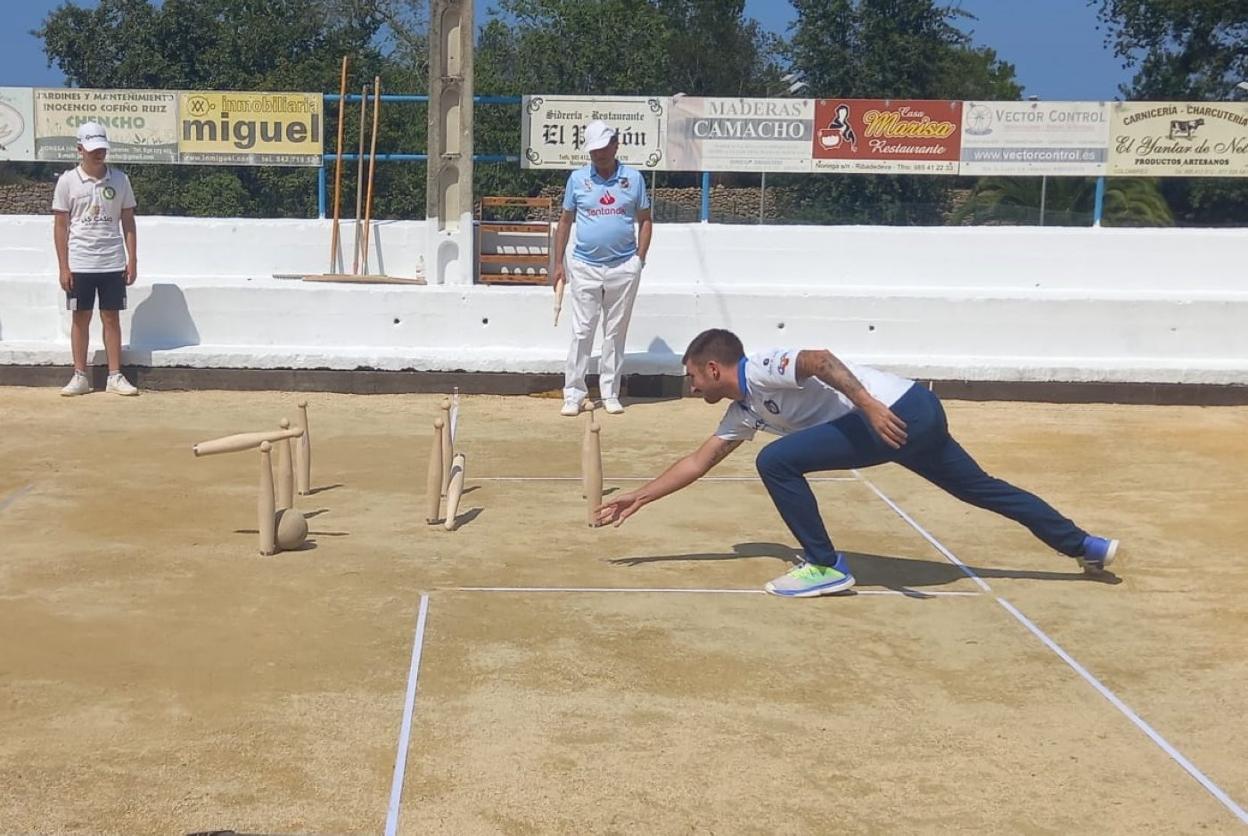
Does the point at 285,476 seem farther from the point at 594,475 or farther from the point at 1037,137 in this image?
the point at 1037,137

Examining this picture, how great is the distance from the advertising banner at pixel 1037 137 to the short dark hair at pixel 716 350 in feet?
38.4

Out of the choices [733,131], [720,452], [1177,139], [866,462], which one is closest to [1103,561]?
[866,462]

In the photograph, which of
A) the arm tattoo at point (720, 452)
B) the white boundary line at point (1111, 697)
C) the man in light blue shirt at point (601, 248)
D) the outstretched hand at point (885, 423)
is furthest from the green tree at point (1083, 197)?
the outstretched hand at point (885, 423)

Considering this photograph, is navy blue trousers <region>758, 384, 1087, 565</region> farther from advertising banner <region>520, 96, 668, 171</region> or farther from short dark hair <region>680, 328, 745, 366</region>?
advertising banner <region>520, 96, 668, 171</region>

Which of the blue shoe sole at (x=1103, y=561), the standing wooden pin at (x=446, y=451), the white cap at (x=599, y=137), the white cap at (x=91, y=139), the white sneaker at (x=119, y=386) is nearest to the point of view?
the blue shoe sole at (x=1103, y=561)

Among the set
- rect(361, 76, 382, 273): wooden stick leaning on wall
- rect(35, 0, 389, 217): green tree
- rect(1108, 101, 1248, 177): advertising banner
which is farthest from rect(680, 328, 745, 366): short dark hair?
rect(35, 0, 389, 217): green tree

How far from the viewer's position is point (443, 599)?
570cm

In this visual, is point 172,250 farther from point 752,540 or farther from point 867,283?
point 752,540

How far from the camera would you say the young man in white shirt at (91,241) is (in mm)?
10570

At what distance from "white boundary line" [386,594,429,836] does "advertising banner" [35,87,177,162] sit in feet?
42.2

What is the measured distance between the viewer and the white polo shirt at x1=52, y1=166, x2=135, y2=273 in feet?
34.8

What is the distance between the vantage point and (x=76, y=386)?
1075cm

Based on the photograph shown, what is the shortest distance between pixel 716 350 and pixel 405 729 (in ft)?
7.00

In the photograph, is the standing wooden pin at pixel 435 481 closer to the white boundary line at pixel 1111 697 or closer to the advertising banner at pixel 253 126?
the white boundary line at pixel 1111 697
